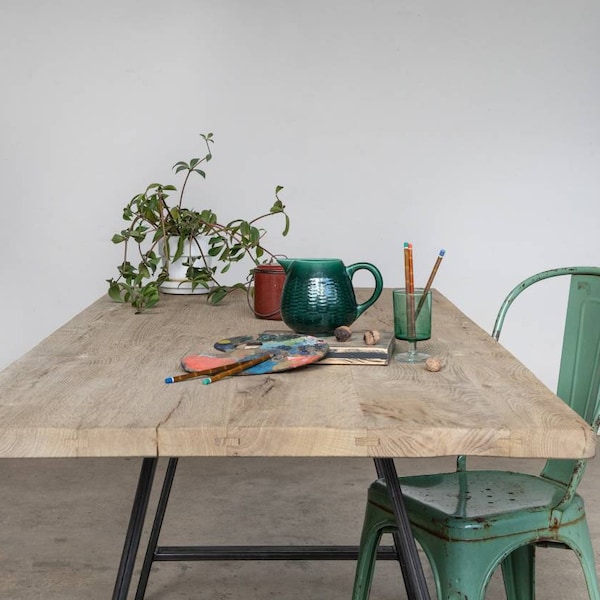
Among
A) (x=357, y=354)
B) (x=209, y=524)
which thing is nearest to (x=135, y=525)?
(x=357, y=354)

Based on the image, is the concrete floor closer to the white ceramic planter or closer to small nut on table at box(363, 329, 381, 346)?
the white ceramic planter

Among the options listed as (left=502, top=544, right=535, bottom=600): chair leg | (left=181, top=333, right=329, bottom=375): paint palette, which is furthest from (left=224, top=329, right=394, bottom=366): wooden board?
(left=502, top=544, right=535, bottom=600): chair leg

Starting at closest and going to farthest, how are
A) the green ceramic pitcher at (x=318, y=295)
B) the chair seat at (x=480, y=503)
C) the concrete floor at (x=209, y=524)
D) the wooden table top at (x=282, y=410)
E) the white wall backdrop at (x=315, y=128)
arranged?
1. the wooden table top at (x=282, y=410)
2. the chair seat at (x=480, y=503)
3. the green ceramic pitcher at (x=318, y=295)
4. the concrete floor at (x=209, y=524)
5. the white wall backdrop at (x=315, y=128)

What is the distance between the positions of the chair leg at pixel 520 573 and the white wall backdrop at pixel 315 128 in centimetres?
203

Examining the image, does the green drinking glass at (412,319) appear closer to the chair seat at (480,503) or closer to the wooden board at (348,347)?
the wooden board at (348,347)

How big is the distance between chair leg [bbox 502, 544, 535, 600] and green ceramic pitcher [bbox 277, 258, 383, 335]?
57 cm

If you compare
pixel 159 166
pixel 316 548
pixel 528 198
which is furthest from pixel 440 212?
pixel 316 548

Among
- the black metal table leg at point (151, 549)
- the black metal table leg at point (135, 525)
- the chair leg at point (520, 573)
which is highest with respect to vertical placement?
the black metal table leg at point (135, 525)

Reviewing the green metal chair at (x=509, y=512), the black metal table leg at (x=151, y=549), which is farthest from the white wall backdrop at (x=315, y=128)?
the green metal chair at (x=509, y=512)

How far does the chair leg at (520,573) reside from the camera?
1802 millimetres

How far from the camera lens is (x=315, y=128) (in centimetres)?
371

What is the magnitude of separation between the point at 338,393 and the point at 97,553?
1609 mm

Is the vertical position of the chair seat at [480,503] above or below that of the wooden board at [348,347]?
below

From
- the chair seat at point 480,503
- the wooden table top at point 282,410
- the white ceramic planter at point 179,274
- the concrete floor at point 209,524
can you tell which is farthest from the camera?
the white ceramic planter at point 179,274
